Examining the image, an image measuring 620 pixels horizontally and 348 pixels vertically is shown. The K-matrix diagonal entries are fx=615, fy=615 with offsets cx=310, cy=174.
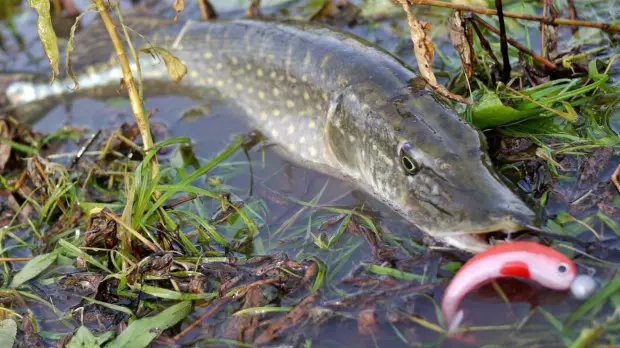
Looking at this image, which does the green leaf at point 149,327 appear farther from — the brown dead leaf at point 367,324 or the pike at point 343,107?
the pike at point 343,107

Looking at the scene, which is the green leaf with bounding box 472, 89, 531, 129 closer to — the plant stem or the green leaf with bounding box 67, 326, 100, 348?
the plant stem

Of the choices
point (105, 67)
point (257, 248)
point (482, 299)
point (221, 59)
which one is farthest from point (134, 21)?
point (482, 299)

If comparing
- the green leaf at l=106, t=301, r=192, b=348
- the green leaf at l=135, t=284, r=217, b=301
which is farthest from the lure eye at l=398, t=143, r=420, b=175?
the green leaf at l=106, t=301, r=192, b=348

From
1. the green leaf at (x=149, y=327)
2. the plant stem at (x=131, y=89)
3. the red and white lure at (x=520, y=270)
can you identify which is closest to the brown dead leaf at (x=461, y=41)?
the red and white lure at (x=520, y=270)

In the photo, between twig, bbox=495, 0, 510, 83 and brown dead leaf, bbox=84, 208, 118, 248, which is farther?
twig, bbox=495, 0, 510, 83

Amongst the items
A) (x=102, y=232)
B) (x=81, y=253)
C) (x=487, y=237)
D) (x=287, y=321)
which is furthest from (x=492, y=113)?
(x=81, y=253)

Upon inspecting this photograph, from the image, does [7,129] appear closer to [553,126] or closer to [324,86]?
[324,86]

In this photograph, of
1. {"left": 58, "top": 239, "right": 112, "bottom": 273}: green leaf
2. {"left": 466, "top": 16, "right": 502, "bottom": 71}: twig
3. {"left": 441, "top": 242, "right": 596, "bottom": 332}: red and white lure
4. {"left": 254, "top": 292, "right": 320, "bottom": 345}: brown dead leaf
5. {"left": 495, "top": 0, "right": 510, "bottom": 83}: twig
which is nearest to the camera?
{"left": 441, "top": 242, "right": 596, "bottom": 332}: red and white lure

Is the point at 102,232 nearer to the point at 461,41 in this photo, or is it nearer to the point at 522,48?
the point at 461,41
